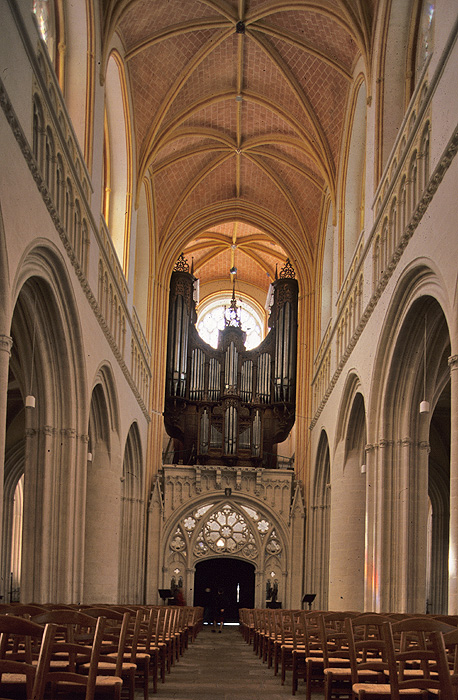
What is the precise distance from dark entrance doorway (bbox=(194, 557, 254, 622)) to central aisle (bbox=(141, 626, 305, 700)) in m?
16.7

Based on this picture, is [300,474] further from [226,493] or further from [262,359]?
[262,359]

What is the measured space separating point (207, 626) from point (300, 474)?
6277mm

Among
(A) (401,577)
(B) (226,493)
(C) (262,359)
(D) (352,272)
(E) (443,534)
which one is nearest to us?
(A) (401,577)

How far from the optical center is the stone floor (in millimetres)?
8117

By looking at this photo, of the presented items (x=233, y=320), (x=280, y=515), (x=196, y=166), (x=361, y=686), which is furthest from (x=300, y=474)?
(x=361, y=686)

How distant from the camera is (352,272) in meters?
20.0

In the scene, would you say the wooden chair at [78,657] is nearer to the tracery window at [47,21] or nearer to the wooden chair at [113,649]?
the wooden chair at [113,649]

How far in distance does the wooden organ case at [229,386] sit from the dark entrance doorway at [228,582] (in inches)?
152

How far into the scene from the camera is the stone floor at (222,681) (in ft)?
26.6

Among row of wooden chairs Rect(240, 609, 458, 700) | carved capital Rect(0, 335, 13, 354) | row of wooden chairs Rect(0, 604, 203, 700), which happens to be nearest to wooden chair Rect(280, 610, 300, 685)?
row of wooden chairs Rect(240, 609, 458, 700)

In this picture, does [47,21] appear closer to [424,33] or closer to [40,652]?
[424,33]

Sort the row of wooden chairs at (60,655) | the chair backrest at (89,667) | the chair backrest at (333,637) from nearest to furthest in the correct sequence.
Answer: the row of wooden chairs at (60,655) < the chair backrest at (89,667) < the chair backrest at (333,637)

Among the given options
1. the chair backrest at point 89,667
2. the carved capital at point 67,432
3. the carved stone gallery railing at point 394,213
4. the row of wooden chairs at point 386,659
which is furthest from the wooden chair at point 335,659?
the carved capital at point 67,432

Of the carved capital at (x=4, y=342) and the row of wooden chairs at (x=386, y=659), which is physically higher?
the carved capital at (x=4, y=342)
